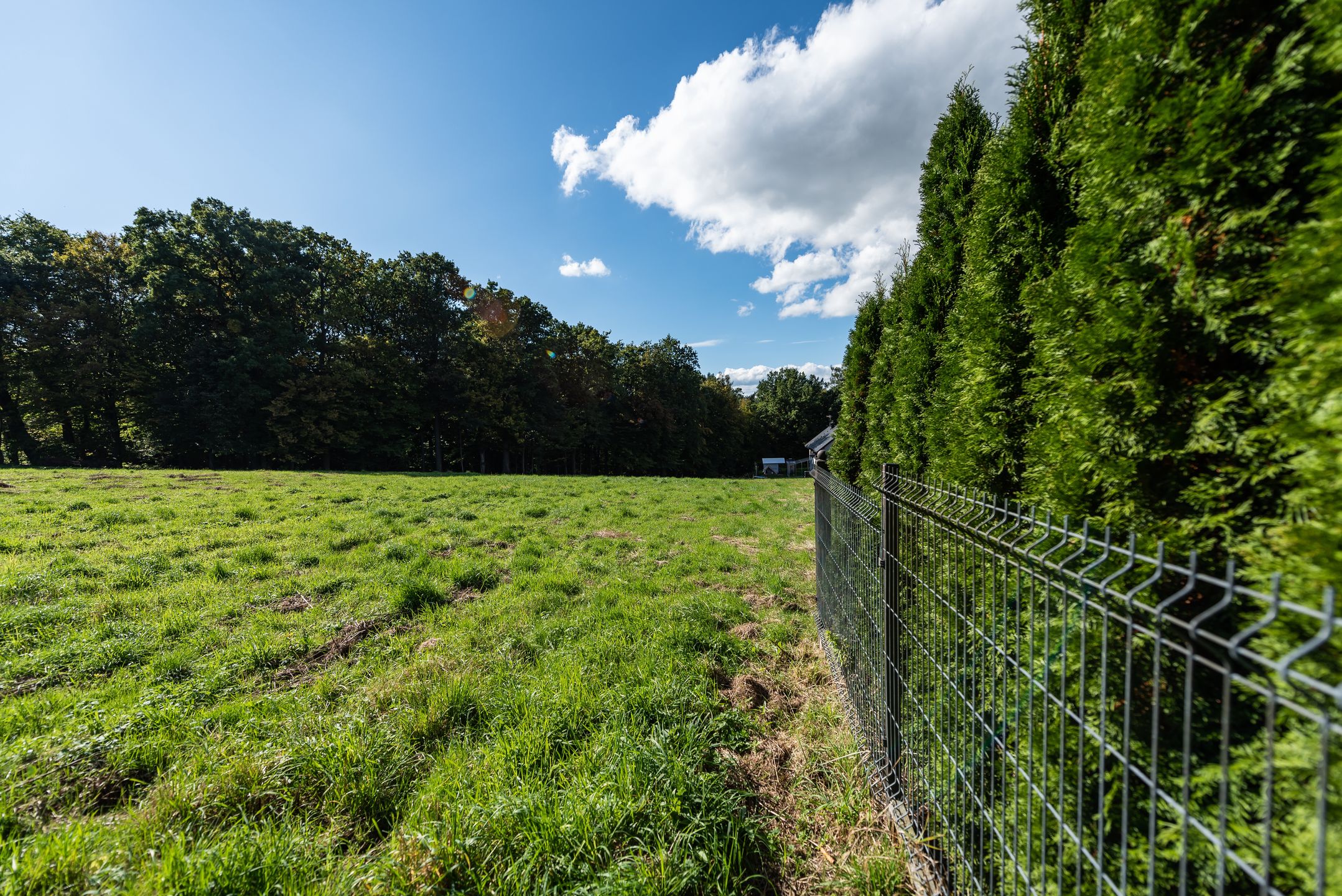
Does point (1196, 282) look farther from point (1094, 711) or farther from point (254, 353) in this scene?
point (254, 353)

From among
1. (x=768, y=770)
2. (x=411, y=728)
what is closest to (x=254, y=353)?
(x=411, y=728)

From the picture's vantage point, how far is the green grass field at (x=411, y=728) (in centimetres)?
201

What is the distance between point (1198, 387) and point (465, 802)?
10.7 feet

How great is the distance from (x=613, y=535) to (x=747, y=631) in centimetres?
446

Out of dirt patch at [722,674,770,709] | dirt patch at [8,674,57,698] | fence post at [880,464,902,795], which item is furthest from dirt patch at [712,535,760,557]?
dirt patch at [8,674,57,698]

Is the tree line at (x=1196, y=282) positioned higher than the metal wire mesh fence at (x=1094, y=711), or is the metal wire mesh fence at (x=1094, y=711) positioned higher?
the tree line at (x=1196, y=282)

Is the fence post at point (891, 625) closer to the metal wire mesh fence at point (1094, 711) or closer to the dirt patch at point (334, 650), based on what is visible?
the metal wire mesh fence at point (1094, 711)

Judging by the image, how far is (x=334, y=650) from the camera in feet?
13.0

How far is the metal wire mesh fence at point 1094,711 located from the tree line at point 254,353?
2850 centimetres

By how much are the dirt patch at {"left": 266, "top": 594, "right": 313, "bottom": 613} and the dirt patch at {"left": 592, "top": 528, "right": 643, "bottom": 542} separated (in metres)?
4.29

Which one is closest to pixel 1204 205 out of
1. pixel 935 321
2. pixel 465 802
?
pixel 935 321

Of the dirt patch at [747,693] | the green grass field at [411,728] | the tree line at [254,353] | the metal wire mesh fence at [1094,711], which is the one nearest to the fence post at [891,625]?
the metal wire mesh fence at [1094,711]

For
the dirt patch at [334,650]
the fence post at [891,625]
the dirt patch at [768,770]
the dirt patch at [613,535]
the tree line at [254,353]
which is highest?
the tree line at [254,353]

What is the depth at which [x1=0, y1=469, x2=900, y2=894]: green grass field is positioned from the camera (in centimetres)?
201
